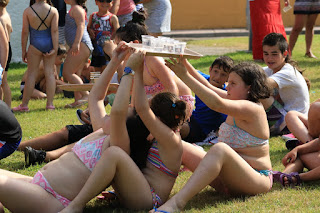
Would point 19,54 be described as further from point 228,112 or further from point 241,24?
point 228,112

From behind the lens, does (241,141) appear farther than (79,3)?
No

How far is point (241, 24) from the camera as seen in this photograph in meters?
17.3

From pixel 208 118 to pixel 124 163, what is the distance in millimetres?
2296

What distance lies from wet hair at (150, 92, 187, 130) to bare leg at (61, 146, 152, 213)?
1.13ft

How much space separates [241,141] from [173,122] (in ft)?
1.93

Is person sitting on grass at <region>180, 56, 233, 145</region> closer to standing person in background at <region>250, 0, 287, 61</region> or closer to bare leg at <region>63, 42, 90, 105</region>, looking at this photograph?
bare leg at <region>63, 42, 90, 105</region>

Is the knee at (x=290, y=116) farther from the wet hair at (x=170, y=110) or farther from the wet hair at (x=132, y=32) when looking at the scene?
the wet hair at (x=170, y=110)

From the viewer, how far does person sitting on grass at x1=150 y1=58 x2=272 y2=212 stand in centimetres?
336

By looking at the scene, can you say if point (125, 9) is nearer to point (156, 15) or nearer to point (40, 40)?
point (156, 15)

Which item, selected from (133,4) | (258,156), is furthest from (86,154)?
(133,4)

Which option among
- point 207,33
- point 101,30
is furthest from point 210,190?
point 207,33

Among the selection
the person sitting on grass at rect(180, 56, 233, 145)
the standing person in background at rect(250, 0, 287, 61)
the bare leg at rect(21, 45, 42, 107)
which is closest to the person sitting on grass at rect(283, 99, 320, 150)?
the person sitting on grass at rect(180, 56, 233, 145)

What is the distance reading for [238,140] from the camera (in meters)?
3.72

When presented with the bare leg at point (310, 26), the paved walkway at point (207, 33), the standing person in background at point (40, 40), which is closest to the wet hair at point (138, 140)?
the standing person in background at point (40, 40)
